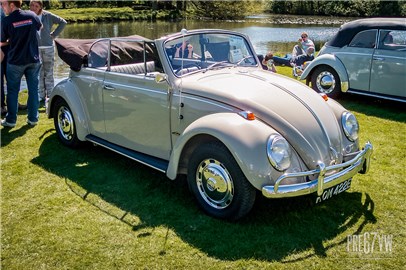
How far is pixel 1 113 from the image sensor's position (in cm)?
737

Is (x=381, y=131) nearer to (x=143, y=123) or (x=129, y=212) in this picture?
(x=143, y=123)

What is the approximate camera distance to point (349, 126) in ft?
14.6

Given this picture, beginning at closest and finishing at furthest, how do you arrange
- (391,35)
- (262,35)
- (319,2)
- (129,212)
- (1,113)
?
1. (129,212)
2. (1,113)
3. (391,35)
4. (262,35)
5. (319,2)

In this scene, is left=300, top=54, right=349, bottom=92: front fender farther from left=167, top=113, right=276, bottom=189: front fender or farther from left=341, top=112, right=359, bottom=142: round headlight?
left=167, top=113, right=276, bottom=189: front fender

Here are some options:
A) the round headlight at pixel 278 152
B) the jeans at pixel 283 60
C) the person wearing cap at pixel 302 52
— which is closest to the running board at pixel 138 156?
the round headlight at pixel 278 152

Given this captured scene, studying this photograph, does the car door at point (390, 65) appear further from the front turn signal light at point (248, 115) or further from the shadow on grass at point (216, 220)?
the front turn signal light at point (248, 115)

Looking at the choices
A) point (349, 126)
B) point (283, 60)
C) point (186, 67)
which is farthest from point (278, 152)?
point (283, 60)

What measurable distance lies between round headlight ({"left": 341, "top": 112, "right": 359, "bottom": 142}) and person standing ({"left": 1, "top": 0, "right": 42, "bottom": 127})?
489 centimetres

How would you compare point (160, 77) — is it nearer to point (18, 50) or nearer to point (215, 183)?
point (215, 183)

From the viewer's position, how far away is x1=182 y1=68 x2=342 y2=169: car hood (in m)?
3.88

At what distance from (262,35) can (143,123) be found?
965 inches

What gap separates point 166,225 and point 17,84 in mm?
4116

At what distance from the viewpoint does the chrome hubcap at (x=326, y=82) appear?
914 cm

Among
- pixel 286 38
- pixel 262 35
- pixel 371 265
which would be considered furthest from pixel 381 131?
pixel 262 35
